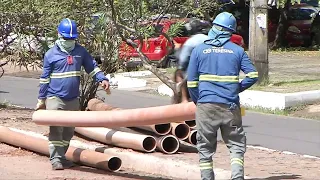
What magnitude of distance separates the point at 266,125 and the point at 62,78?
5575 mm

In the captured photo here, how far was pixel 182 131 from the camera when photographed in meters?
9.56

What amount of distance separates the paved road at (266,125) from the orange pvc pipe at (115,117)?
3.27 m

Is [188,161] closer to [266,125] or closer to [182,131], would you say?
[182,131]

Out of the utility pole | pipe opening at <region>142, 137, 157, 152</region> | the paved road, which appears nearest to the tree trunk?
the paved road

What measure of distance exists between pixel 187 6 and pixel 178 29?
366mm

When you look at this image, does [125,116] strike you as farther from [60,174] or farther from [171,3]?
[171,3]

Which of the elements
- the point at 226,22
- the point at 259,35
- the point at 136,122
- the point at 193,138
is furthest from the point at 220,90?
the point at 259,35

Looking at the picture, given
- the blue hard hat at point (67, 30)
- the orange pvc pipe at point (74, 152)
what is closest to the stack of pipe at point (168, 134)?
the orange pvc pipe at point (74, 152)

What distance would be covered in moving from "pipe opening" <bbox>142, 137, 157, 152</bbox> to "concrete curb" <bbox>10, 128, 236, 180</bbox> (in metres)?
0.12

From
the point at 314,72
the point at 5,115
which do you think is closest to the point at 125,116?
the point at 5,115

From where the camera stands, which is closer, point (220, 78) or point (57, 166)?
point (220, 78)

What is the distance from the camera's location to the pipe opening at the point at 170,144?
30.2 ft

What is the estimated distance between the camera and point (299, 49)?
99.0 feet

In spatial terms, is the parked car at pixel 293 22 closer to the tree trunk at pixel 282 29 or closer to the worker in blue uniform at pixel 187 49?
the tree trunk at pixel 282 29
